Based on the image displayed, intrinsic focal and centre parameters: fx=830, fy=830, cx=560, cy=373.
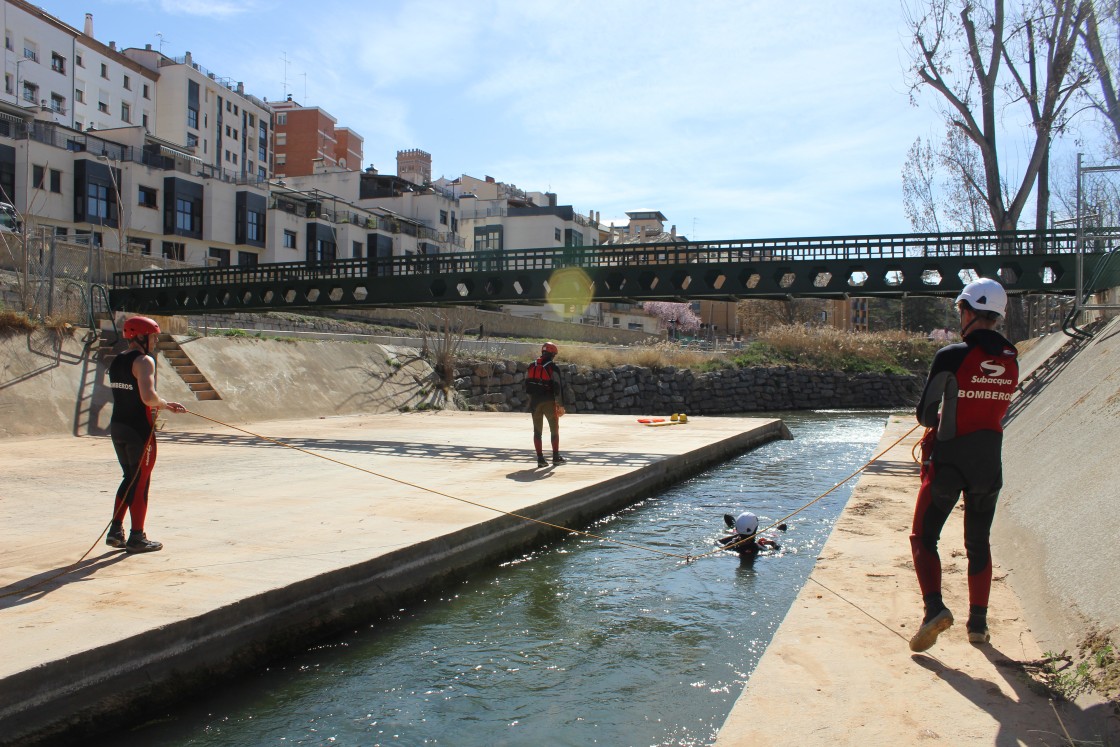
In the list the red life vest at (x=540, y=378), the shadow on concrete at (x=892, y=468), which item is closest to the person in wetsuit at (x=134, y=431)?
the red life vest at (x=540, y=378)

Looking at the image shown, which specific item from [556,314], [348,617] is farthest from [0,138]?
[348,617]

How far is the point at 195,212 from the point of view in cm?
5434

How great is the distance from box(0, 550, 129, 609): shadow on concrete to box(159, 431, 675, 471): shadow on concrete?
25.0 ft

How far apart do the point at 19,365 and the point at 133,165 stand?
1493 inches

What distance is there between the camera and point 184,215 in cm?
5334

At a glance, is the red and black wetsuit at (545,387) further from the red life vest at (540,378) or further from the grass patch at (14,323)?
the grass patch at (14,323)

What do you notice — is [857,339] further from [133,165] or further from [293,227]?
[133,165]

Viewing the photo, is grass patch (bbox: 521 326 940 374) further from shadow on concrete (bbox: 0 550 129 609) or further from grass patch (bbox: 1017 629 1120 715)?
grass patch (bbox: 1017 629 1120 715)

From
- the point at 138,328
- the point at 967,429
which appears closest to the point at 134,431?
the point at 138,328

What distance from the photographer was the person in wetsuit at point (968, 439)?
182 inches

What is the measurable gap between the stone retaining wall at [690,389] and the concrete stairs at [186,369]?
10.4 metres

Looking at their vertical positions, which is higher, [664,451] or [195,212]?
[195,212]

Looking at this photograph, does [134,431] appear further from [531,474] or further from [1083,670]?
[1083,670]

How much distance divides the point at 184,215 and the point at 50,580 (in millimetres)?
53030
